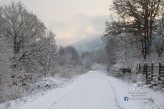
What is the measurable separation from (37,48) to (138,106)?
3584cm

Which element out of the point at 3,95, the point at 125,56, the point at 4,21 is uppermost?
the point at 4,21

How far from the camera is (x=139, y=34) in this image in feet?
121

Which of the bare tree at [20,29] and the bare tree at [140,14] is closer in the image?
the bare tree at [140,14]

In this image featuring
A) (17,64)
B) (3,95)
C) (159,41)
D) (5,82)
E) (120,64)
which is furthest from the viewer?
(120,64)

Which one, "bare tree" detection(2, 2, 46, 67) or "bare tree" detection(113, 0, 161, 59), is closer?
"bare tree" detection(113, 0, 161, 59)

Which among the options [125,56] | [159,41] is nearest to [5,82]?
[125,56]

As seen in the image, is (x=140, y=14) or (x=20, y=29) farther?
(x=20, y=29)

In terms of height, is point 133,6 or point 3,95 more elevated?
point 133,6

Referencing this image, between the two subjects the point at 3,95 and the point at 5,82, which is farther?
the point at 5,82

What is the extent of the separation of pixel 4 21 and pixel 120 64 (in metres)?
25.7

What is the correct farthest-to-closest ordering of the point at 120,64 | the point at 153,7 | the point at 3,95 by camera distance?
the point at 120,64 → the point at 153,7 → the point at 3,95

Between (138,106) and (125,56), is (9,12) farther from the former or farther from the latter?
(138,106)

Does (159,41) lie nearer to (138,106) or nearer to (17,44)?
(17,44)

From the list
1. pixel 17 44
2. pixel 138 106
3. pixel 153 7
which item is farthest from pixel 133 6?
pixel 138 106
